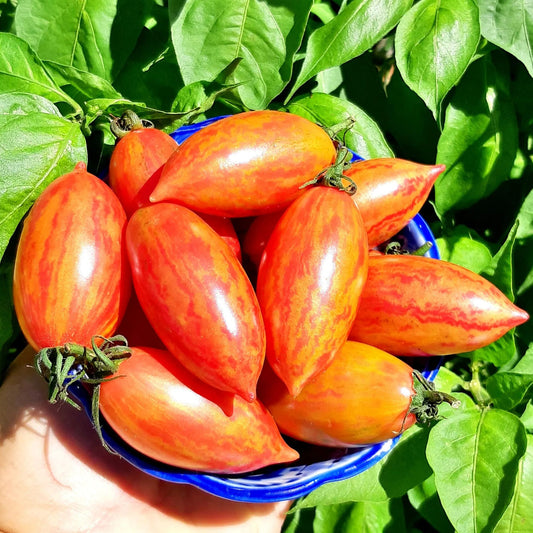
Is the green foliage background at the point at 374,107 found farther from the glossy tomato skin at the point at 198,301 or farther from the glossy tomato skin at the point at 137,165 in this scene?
the glossy tomato skin at the point at 198,301

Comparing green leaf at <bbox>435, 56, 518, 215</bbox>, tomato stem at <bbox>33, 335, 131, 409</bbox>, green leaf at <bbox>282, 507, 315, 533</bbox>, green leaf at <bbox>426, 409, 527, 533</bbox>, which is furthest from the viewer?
green leaf at <bbox>282, 507, 315, 533</bbox>

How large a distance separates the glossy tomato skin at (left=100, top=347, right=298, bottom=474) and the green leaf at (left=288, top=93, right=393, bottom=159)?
0.34 meters

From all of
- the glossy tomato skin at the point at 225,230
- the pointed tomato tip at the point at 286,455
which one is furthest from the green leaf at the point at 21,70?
the pointed tomato tip at the point at 286,455

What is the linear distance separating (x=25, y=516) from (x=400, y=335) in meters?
0.49

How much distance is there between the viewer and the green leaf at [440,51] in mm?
740

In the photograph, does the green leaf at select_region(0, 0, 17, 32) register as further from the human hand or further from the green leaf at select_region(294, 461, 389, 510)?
the green leaf at select_region(294, 461, 389, 510)

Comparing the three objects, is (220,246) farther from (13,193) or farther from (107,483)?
(107,483)

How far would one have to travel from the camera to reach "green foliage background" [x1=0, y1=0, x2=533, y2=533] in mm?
721

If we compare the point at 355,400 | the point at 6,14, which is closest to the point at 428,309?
the point at 355,400

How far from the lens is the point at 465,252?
2.87 feet

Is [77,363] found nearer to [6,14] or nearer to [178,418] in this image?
[178,418]

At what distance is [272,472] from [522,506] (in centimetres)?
38

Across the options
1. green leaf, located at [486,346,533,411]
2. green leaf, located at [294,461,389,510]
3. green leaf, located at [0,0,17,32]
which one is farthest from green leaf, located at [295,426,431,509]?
green leaf, located at [0,0,17,32]

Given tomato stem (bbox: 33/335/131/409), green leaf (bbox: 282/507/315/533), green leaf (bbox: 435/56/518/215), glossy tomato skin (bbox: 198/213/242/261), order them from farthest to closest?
1. green leaf (bbox: 282/507/315/533)
2. green leaf (bbox: 435/56/518/215)
3. glossy tomato skin (bbox: 198/213/242/261)
4. tomato stem (bbox: 33/335/131/409)
